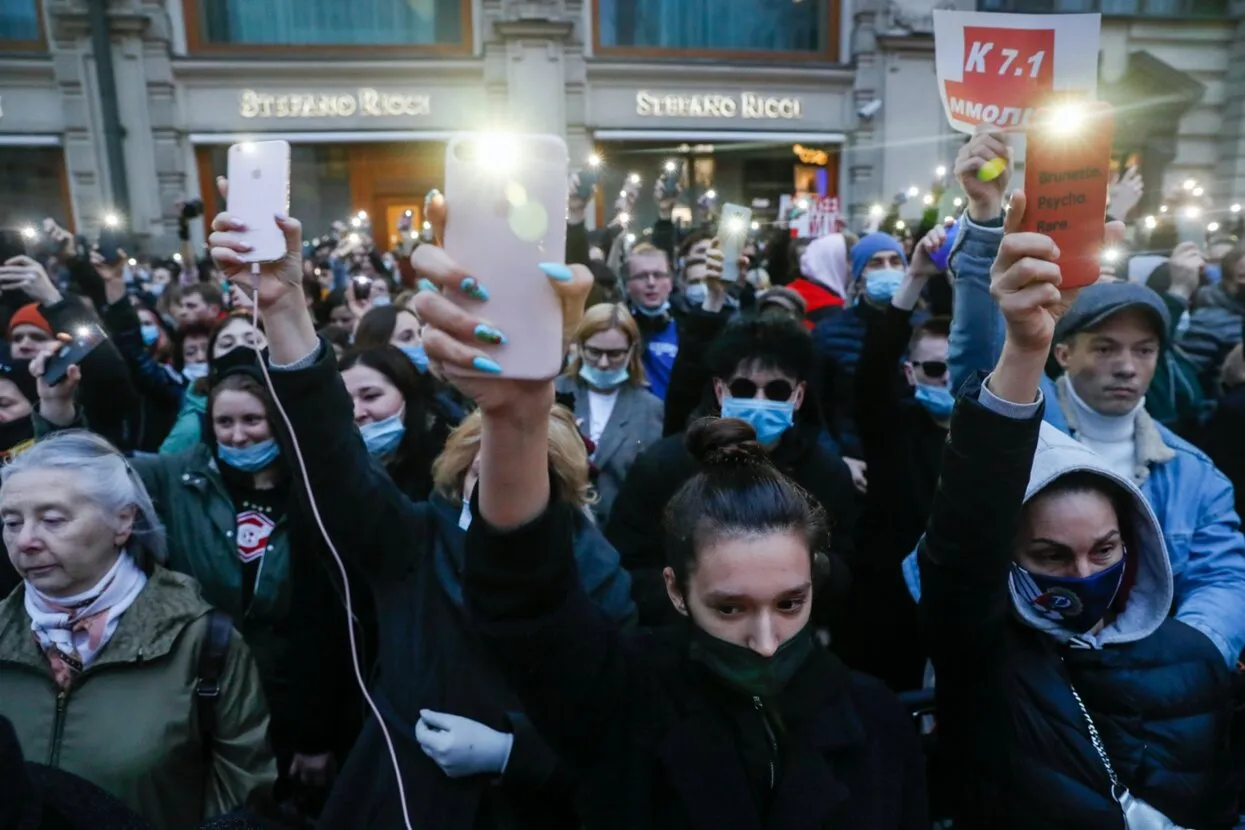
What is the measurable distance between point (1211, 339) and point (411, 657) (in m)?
3.98

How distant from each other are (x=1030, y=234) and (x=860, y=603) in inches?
85.1

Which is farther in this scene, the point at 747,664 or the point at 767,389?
the point at 767,389

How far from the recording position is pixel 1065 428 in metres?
2.31

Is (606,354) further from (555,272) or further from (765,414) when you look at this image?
(555,272)

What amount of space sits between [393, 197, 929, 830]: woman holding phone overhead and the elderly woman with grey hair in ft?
3.28

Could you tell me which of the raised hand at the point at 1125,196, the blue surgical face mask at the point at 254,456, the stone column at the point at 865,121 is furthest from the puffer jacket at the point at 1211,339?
the stone column at the point at 865,121

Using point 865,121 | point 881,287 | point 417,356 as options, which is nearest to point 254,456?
point 417,356

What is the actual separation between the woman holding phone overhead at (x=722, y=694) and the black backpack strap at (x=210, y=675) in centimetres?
97

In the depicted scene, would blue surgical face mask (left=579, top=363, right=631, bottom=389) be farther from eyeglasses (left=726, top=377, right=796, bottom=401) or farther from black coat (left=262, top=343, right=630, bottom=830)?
black coat (left=262, top=343, right=630, bottom=830)

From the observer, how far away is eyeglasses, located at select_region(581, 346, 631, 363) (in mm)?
3561

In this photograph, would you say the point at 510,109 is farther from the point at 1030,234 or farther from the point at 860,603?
the point at 1030,234

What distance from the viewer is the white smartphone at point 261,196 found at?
1.57 metres

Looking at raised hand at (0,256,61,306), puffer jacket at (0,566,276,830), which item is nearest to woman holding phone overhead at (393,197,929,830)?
puffer jacket at (0,566,276,830)

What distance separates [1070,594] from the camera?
5.47 feet
